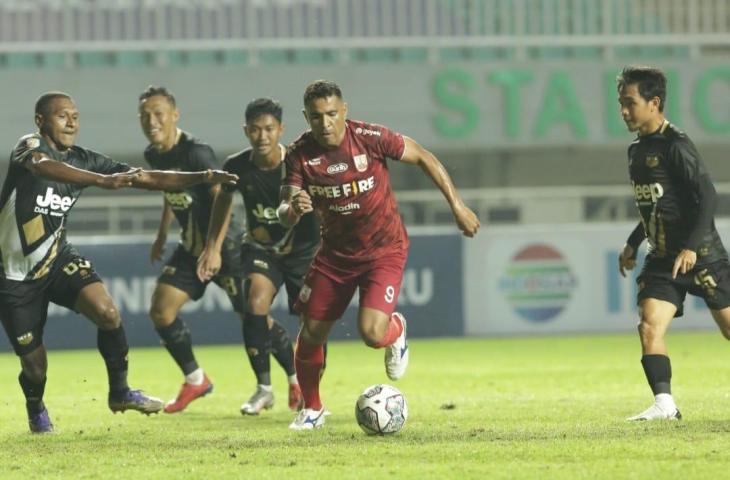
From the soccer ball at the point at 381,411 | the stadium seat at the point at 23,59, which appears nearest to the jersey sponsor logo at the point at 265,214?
the soccer ball at the point at 381,411

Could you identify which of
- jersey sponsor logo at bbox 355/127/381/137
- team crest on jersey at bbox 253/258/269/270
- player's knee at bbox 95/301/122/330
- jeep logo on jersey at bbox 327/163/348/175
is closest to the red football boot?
team crest on jersey at bbox 253/258/269/270

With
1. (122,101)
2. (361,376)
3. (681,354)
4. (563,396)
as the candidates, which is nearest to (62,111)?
(563,396)

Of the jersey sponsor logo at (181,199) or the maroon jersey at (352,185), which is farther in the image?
the jersey sponsor logo at (181,199)

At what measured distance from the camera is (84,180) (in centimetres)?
825

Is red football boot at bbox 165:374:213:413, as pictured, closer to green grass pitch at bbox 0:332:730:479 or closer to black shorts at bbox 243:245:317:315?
green grass pitch at bbox 0:332:730:479

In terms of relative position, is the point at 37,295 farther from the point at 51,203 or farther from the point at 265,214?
the point at 265,214

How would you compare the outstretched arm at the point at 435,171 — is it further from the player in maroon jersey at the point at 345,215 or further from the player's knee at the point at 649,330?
the player's knee at the point at 649,330

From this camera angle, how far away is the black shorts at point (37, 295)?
8727 mm

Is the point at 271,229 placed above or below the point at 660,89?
below

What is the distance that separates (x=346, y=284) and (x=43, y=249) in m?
1.83

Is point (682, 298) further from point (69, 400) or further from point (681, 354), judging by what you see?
point (681, 354)

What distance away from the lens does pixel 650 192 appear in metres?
8.44

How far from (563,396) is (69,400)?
12.5ft

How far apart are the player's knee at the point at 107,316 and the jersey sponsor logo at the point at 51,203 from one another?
2.01 feet
